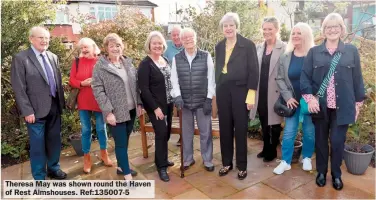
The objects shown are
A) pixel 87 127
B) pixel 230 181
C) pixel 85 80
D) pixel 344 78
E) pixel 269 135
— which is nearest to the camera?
pixel 344 78

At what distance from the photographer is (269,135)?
3.89 m

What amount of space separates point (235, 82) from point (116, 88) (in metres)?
1.30

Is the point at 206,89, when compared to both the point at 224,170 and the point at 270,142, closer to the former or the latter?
the point at 224,170

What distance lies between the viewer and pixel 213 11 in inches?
384

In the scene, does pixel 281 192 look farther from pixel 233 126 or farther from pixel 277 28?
pixel 277 28

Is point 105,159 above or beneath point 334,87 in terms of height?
beneath

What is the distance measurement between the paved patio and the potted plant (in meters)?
0.08

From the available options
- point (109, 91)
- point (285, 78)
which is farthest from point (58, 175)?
point (285, 78)

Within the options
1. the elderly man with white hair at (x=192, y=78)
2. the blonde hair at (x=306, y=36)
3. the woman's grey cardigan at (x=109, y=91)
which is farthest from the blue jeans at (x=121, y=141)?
the blonde hair at (x=306, y=36)

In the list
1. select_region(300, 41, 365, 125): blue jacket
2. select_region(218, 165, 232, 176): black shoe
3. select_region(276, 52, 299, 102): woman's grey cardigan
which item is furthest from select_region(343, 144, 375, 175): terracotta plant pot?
select_region(218, 165, 232, 176): black shoe

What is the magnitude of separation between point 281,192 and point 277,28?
188 cm

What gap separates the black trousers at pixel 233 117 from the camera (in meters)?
3.28

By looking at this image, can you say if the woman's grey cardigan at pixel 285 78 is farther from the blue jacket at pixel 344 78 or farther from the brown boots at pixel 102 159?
the brown boots at pixel 102 159

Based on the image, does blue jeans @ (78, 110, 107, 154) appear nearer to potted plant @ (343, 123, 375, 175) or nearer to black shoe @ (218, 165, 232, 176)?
black shoe @ (218, 165, 232, 176)
